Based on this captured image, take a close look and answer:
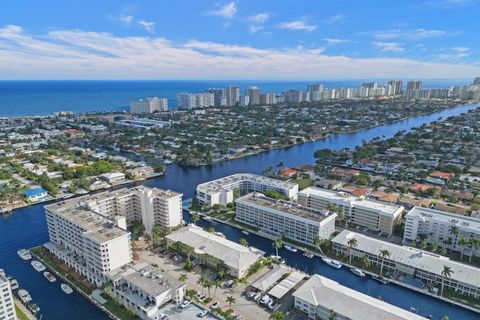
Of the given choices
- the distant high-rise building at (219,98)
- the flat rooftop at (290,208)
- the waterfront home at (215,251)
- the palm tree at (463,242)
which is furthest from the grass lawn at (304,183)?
the distant high-rise building at (219,98)

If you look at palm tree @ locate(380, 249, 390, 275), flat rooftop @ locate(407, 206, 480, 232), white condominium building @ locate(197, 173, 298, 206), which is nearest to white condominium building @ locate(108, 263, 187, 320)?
palm tree @ locate(380, 249, 390, 275)

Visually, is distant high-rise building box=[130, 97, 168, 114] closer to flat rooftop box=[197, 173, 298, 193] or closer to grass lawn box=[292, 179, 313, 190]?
grass lawn box=[292, 179, 313, 190]

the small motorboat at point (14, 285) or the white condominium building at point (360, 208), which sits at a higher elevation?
the white condominium building at point (360, 208)

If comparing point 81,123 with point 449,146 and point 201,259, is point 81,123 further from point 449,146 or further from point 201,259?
point 449,146

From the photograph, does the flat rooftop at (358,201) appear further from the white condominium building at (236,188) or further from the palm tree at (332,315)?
the palm tree at (332,315)

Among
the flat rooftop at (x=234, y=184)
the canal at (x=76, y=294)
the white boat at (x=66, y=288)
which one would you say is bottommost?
the canal at (x=76, y=294)

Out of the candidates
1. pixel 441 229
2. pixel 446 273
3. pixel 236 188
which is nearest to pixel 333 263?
pixel 446 273

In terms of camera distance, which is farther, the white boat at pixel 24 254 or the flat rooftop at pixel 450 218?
the flat rooftop at pixel 450 218

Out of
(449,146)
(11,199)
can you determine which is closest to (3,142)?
(11,199)
